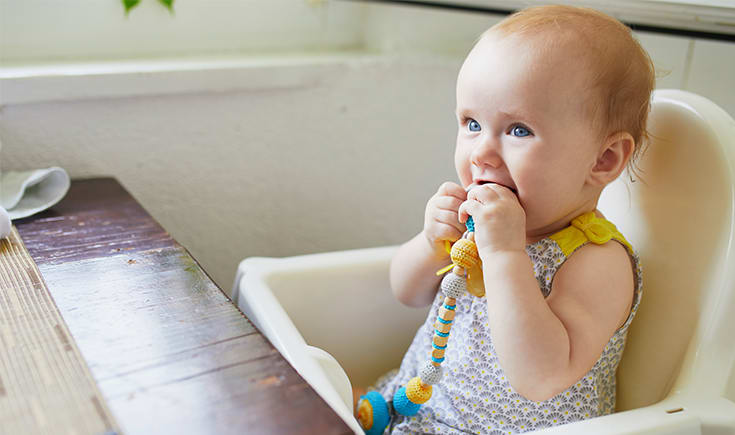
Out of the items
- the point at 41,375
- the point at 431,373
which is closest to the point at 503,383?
the point at 431,373

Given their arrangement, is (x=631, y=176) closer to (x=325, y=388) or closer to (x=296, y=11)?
(x=325, y=388)

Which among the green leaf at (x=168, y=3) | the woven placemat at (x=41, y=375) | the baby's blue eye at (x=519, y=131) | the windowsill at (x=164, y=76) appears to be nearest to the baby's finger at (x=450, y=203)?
the baby's blue eye at (x=519, y=131)

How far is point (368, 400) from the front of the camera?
2.66ft

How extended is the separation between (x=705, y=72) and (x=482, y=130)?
45cm

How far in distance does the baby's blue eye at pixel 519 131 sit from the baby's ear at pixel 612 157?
0.08 m

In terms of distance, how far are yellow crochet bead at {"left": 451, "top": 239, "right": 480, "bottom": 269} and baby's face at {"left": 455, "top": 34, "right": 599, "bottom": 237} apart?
0.07 metres

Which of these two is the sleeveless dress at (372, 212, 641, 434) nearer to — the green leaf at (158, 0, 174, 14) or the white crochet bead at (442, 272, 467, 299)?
the white crochet bead at (442, 272, 467, 299)

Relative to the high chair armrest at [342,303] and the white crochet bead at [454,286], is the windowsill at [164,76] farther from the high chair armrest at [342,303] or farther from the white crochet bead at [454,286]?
the white crochet bead at [454,286]

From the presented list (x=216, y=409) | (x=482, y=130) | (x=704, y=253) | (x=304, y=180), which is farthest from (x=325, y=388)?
(x=304, y=180)

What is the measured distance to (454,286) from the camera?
0.70 meters

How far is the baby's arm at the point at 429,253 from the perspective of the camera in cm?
76

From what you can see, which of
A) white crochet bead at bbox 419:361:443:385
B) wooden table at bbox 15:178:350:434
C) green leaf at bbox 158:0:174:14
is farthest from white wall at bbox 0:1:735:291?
white crochet bead at bbox 419:361:443:385

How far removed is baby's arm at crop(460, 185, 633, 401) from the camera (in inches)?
25.3

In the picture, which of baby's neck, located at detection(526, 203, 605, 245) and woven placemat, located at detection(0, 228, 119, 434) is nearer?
woven placemat, located at detection(0, 228, 119, 434)
